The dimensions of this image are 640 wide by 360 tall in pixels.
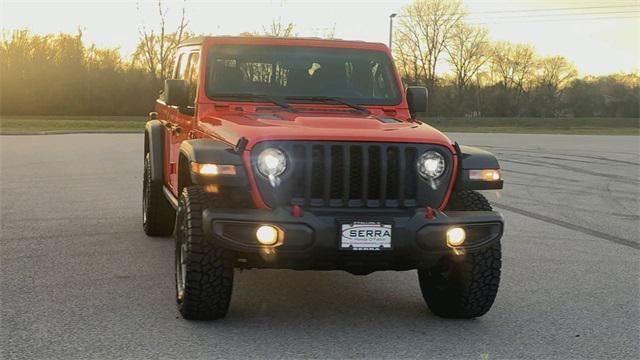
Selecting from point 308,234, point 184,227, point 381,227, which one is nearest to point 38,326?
point 184,227

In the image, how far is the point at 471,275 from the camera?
17.2ft

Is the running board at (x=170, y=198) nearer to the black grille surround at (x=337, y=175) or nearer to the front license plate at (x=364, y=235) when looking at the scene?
the black grille surround at (x=337, y=175)

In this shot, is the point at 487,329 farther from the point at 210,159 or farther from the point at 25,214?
the point at 25,214

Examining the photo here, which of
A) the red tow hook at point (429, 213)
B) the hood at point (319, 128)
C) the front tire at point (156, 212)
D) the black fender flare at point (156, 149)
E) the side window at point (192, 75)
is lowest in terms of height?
the front tire at point (156, 212)

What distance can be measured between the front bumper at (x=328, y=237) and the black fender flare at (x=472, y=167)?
Answer: 0.77ft

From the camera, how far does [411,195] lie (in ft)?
16.3

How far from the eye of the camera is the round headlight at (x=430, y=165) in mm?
5012

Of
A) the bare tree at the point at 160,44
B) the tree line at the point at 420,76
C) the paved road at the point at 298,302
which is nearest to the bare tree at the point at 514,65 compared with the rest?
the tree line at the point at 420,76

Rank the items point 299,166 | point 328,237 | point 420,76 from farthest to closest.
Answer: point 420,76 < point 299,166 < point 328,237

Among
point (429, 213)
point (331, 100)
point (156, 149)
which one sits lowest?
point (429, 213)

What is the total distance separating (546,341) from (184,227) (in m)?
2.31

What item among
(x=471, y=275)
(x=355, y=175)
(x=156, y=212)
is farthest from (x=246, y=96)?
(x=156, y=212)

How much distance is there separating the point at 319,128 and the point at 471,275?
1339 millimetres

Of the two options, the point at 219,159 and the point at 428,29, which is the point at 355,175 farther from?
the point at 428,29
